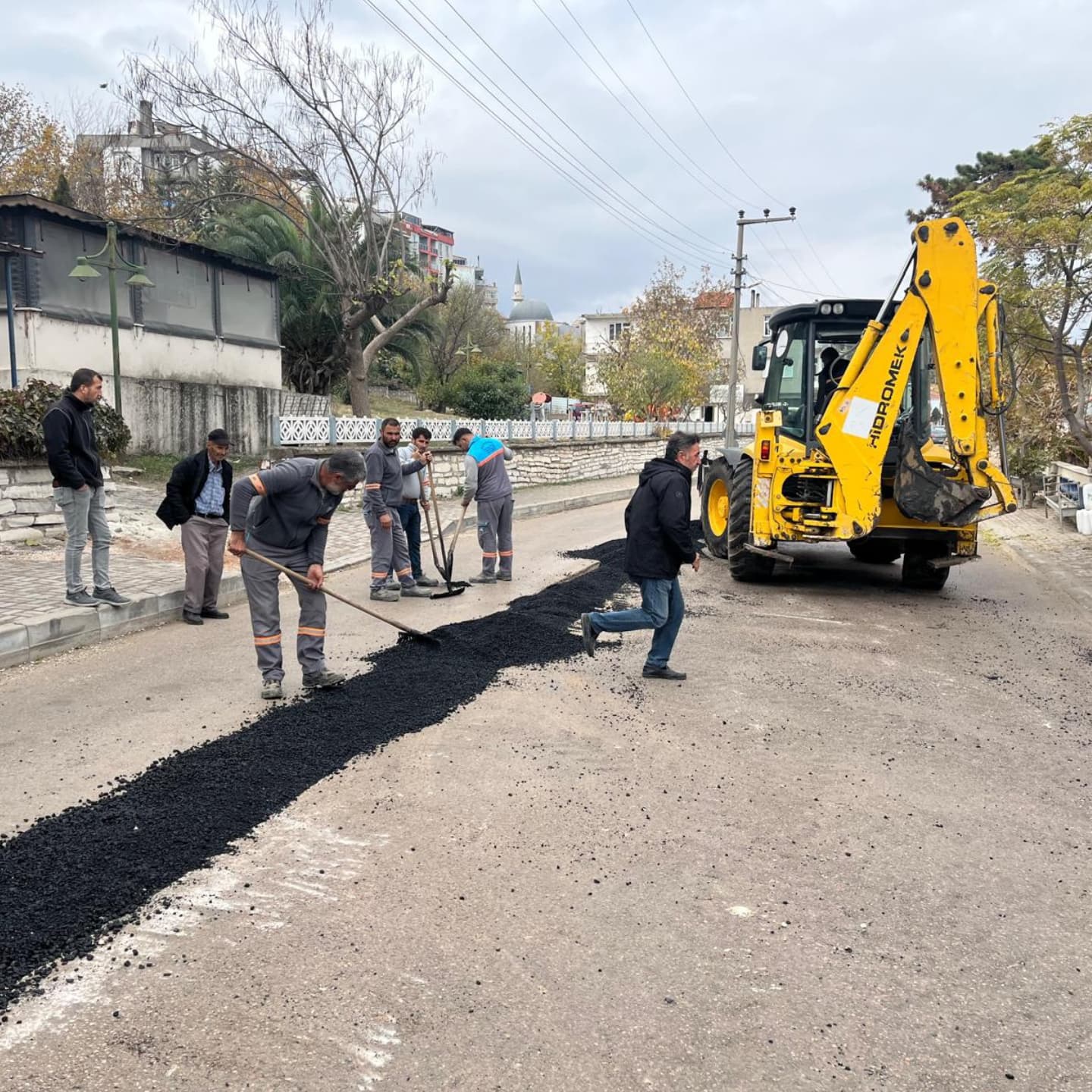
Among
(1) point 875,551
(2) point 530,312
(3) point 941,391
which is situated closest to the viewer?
(3) point 941,391

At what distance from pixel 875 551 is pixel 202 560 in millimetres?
7978

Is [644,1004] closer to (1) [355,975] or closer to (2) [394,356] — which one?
(1) [355,975]

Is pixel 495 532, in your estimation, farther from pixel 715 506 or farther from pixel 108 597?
pixel 108 597

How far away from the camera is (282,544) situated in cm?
555

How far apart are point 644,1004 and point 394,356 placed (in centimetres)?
3314

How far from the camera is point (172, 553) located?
10227 millimetres

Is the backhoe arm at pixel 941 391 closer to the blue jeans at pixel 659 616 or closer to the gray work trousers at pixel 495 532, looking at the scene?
the blue jeans at pixel 659 616

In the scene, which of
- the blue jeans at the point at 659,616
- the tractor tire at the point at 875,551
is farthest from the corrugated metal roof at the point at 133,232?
the blue jeans at the point at 659,616

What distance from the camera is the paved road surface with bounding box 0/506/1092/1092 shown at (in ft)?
7.93

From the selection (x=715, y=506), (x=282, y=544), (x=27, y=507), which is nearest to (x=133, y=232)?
(x=27, y=507)

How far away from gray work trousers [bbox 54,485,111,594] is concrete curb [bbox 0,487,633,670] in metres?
0.27

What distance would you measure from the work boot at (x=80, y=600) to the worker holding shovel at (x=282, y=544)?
88.5 inches

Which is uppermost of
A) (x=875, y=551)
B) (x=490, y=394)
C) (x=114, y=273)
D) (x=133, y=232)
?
(x=133, y=232)

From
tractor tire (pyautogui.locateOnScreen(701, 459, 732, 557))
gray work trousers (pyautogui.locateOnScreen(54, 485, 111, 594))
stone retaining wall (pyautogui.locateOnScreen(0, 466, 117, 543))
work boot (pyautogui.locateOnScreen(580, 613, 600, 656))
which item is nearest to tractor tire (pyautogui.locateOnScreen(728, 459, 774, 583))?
tractor tire (pyautogui.locateOnScreen(701, 459, 732, 557))
